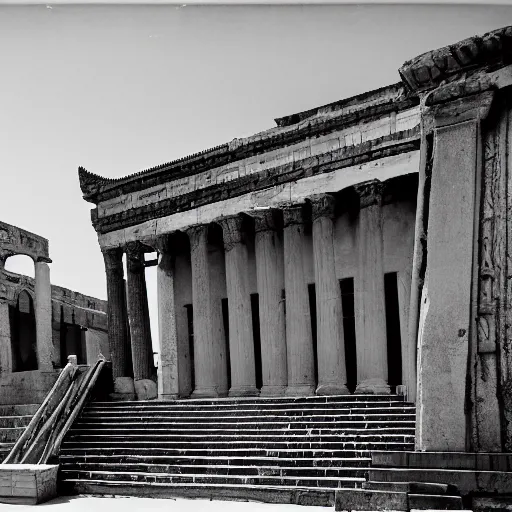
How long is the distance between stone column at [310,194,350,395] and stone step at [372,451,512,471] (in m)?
8.76

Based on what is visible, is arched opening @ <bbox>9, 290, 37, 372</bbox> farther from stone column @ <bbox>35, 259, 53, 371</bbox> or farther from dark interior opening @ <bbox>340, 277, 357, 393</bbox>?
dark interior opening @ <bbox>340, 277, 357, 393</bbox>

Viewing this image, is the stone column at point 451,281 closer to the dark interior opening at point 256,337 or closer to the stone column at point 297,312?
the stone column at point 297,312

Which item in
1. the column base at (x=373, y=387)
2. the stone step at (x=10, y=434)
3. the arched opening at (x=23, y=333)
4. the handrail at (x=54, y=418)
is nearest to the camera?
the handrail at (x=54, y=418)

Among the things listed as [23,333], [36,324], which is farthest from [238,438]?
[23,333]

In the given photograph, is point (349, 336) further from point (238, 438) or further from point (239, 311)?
point (238, 438)

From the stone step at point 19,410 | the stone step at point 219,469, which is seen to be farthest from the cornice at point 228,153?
the stone step at point 219,469

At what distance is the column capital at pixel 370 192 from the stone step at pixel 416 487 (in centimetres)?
996

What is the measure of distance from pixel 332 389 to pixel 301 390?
93 centimetres

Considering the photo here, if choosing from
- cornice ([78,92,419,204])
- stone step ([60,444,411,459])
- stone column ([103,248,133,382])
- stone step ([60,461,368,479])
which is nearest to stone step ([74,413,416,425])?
stone step ([60,444,411,459])

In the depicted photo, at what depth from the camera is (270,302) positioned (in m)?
17.4

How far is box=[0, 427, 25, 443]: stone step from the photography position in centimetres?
1460

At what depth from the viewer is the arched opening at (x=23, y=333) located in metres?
29.0

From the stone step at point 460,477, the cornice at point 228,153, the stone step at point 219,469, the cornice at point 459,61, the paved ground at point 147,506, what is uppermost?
the cornice at point 228,153

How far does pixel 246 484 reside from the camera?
10.4m
